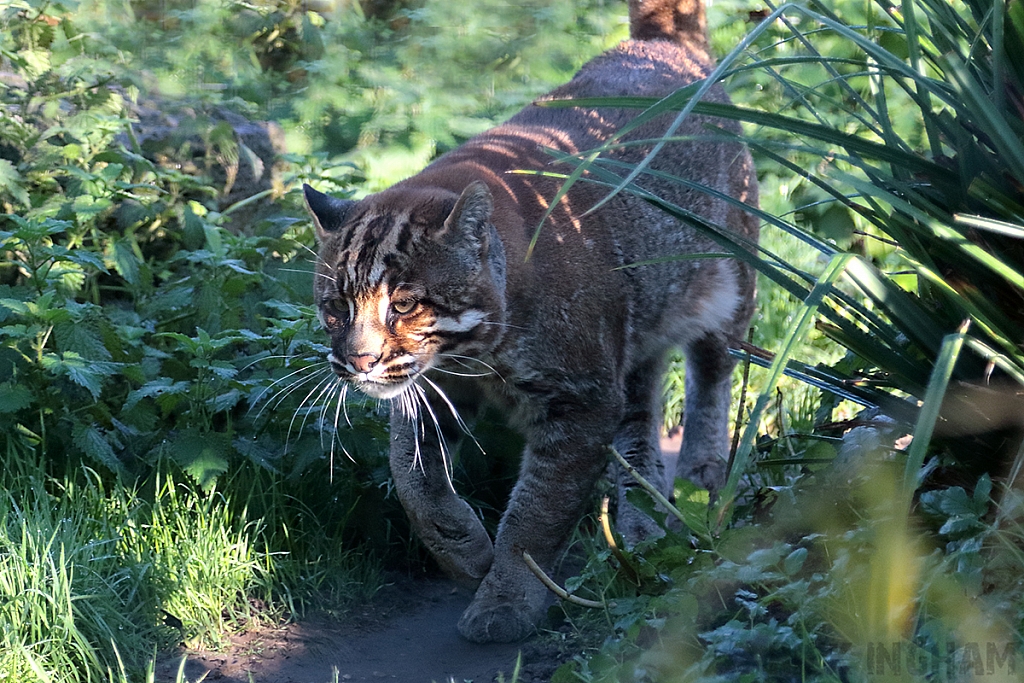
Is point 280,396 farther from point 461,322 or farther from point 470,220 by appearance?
point 470,220

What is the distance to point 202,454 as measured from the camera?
3777 mm

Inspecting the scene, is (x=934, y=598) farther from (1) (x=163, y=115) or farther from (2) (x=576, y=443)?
(1) (x=163, y=115)

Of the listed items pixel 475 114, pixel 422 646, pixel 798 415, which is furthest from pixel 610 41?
pixel 422 646

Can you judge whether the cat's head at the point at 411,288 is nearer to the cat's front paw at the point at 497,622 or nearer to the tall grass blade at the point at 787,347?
the cat's front paw at the point at 497,622

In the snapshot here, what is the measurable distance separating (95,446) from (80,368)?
282 mm

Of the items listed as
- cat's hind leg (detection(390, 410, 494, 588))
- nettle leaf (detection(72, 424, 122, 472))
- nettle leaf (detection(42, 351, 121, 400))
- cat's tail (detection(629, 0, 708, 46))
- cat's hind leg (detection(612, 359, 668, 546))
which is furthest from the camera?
cat's tail (detection(629, 0, 708, 46))

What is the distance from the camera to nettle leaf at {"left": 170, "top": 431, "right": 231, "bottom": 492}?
3705 mm

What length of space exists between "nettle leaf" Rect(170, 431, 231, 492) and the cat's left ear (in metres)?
1.11

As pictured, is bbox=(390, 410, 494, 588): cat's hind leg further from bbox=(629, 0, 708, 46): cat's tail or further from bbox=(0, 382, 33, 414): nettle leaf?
bbox=(629, 0, 708, 46): cat's tail

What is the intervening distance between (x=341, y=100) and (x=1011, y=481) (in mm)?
6461

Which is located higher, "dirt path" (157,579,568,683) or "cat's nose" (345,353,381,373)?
"cat's nose" (345,353,381,373)

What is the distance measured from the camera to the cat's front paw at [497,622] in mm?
3635

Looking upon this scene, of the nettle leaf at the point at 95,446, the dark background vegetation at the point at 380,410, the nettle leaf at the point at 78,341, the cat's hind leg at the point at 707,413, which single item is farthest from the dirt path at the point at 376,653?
the cat's hind leg at the point at 707,413

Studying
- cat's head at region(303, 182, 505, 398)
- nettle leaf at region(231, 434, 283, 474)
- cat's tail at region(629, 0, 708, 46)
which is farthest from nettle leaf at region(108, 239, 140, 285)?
cat's tail at region(629, 0, 708, 46)
